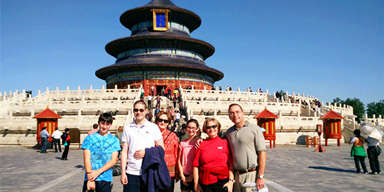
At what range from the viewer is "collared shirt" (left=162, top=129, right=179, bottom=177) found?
488 cm

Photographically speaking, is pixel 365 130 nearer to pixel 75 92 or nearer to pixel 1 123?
pixel 1 123

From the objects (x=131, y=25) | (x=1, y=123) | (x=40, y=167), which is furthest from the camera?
(x=131, y=25)

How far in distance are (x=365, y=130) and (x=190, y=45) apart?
31602 mm

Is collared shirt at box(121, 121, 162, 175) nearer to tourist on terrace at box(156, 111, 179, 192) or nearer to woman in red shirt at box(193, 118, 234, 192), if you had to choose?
tourist on terrace at box(156, 111, 179, 192)

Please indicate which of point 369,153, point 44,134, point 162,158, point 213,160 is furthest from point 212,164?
point 44,134

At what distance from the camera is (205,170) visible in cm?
436

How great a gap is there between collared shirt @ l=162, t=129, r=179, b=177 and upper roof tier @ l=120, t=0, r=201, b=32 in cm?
3751

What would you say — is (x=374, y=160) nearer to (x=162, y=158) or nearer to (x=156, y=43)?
(x=162, y=158)

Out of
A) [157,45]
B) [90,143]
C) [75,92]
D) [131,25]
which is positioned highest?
[131,25]

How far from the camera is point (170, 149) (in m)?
4.92

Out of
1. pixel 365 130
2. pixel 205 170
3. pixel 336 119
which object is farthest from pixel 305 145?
pixel 205 170

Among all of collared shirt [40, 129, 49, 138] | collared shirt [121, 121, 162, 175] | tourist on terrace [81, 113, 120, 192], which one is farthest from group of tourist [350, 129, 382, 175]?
collared shirt [40, 129, 49, 138]

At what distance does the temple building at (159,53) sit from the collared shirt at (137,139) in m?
31.1

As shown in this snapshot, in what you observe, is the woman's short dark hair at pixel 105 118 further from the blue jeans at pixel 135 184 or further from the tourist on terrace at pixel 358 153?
the tourist on terrace at pixel 358 153
